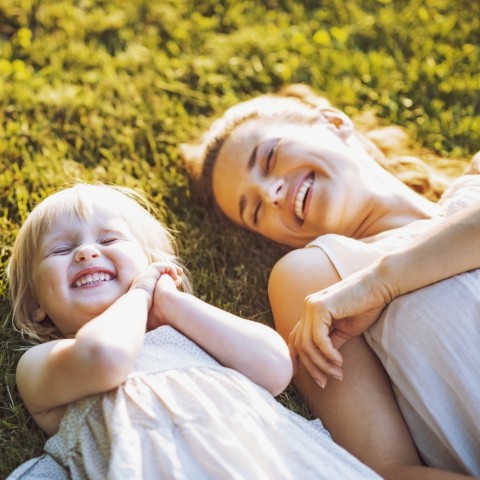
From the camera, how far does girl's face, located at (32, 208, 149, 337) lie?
2545 mm

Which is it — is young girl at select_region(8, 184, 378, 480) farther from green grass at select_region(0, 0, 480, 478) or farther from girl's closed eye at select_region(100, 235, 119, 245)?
green grass at select_region(0, 0, 480, 478)

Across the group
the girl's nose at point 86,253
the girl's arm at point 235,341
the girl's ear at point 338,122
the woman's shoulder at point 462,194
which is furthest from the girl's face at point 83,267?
the woman's shoulder at point 462,194

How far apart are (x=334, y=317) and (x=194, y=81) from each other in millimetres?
2282

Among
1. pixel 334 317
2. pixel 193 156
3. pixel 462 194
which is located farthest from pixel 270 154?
pixel 334 317

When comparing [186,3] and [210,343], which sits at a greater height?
[186,3]

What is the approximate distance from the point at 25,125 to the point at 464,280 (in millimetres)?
2536

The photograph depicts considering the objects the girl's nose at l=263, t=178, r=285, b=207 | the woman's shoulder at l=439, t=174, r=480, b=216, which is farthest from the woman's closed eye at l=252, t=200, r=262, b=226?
the woman's shoulder at l=439, t=174, r=480, b=216

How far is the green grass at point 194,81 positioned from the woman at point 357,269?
0.32 m

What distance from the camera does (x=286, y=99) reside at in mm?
3676

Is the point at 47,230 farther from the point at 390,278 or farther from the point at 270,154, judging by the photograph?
the point at 390,278

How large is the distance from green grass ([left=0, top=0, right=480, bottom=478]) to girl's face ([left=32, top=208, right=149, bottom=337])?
592 millimetres

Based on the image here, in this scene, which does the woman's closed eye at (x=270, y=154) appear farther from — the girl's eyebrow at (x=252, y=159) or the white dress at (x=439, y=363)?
the white dress at (x=439, y=363)

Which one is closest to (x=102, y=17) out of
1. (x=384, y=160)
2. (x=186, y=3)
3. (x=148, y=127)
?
(x=186, y=3)

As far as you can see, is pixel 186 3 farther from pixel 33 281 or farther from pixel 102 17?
pixel 33 281
